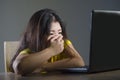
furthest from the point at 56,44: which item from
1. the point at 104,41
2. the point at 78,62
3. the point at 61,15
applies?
the point at 61,15

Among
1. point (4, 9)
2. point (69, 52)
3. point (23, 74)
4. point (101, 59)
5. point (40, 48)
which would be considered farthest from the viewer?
point (4, 9)

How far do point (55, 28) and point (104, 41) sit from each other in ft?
1.82

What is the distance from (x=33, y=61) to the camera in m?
1.46

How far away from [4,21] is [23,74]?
173 centimetres

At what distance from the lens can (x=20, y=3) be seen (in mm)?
3033

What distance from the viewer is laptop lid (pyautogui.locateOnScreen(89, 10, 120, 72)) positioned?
115 centimetres

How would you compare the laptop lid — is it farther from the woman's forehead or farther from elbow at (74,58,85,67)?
the woman's forehead

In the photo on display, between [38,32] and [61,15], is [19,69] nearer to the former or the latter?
[38,32]

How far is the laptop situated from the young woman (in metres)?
0.37

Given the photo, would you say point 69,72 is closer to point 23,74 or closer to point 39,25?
point 23,74

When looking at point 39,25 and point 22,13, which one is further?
point 22,13

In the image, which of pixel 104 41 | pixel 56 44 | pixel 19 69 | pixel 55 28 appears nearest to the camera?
pixel 104 41

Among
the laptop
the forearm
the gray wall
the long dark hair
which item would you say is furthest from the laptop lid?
the gray wall

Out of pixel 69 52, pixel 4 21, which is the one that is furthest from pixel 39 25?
pixel 4 21
